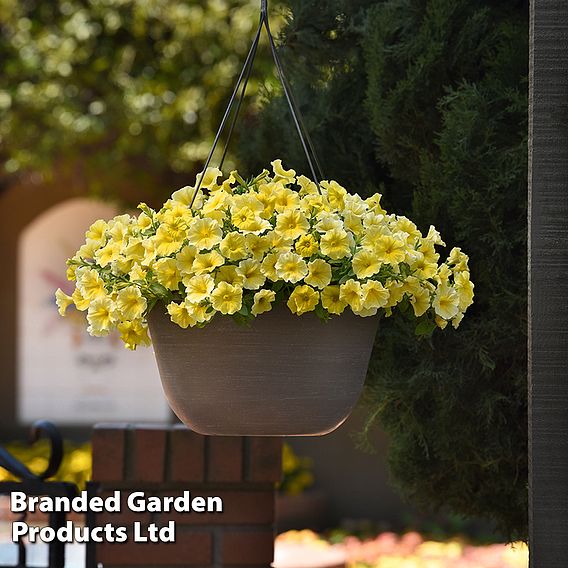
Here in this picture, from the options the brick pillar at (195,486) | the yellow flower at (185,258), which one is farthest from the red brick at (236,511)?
the yellow flower at (185,258)

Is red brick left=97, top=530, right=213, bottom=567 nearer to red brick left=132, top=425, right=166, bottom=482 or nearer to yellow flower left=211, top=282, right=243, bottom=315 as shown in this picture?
red brick left=132, top=425, right=166, bottom=482

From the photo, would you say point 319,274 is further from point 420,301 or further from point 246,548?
point 246,548

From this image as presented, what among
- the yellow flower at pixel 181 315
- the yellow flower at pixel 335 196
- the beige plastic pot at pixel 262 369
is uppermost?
the yellow flower at pixel 335 196

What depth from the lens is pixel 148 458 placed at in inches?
95.3

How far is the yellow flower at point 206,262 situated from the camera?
1.58 meters

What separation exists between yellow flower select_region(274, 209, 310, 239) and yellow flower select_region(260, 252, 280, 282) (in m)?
0.04

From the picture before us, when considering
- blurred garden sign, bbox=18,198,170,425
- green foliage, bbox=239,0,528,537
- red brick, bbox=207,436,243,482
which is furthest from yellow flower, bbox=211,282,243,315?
blurred garden sign, bbox=18,198,170,425

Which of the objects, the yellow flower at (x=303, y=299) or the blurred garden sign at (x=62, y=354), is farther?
the blurred garden sign at (x=62, y=354)

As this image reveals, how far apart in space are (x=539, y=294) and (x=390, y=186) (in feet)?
3.10

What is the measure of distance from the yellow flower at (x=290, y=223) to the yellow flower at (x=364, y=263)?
0.09 metres

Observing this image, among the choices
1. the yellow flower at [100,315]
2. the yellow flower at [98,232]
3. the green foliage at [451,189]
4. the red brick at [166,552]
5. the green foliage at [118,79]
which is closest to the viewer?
the yellow flower at [100,315]

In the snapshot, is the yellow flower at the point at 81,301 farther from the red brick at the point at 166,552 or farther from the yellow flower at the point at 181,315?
the red brick at the point at 166,552

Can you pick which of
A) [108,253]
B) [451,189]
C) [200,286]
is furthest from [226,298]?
[451,189]

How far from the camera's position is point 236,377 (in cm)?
164
